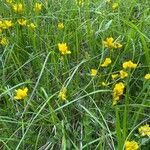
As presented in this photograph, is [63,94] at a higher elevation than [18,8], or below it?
below

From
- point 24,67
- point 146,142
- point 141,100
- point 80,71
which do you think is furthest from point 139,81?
point 24,67

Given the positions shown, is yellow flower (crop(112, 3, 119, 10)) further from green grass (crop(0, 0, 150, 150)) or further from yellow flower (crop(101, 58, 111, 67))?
yellow flower (crop(101, 58, 111, 67))

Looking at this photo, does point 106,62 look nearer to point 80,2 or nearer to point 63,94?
point 63,94

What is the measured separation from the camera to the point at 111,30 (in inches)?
77.4

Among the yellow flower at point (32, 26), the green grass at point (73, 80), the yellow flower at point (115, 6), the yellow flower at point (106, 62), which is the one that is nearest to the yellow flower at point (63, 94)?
the green grass at point (73, 80)

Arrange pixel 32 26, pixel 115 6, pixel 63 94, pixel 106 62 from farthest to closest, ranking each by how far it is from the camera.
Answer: pixel 115 6, pixel 32 26, pixel 106 62, pixel 63 94

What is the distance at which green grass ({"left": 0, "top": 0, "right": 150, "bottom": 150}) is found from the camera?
4.78ft

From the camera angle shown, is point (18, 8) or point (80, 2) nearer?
point (18, 8)

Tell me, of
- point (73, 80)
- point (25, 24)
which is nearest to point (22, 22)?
point (25, 24)

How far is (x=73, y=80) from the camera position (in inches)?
66.9

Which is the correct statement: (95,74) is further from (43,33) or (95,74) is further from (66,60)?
(43,33)

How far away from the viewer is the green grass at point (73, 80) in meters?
1.46

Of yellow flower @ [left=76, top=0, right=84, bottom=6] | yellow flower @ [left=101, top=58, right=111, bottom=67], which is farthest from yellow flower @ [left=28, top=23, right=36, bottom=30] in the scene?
yellow flower @ [left=101, top=58, right=111, bottom=67]

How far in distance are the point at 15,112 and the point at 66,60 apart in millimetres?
309
